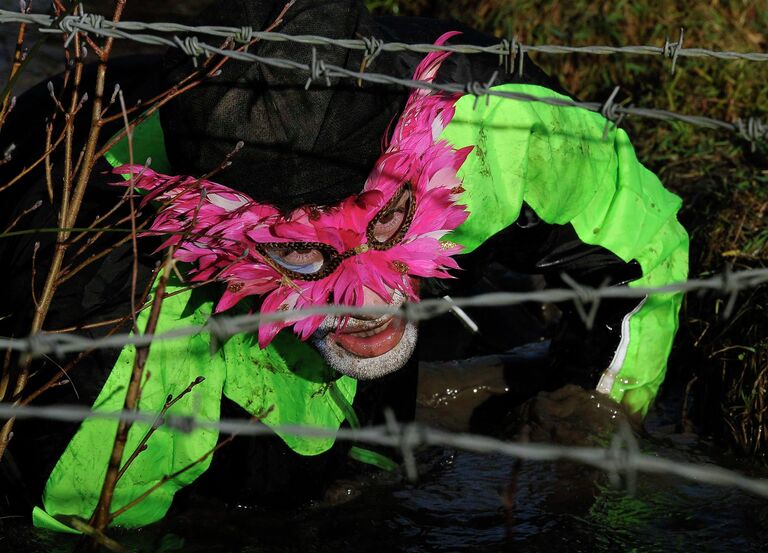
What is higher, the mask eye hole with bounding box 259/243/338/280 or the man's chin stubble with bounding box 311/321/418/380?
the mask eye hole with bounding box 259/243/338/280

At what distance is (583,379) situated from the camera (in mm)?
3859

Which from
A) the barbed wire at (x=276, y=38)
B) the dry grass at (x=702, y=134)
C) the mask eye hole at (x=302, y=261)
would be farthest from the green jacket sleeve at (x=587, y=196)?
the barbed wire at (x=276, y=38)

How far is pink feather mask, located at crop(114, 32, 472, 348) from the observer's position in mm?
2834

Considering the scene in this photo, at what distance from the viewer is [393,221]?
2.98 metres

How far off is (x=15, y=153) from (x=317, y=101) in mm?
1413

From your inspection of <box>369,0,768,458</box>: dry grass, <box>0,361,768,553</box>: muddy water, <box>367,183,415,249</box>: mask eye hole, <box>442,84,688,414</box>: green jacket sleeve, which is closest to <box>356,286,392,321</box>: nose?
<box>367,183,415,249</box>: mask eye hole

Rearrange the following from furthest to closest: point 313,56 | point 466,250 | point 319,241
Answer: point 466,250 → point 319,241 → point 313,56

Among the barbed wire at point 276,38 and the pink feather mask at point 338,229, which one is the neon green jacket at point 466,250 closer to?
the pink feather mask at point 338,229

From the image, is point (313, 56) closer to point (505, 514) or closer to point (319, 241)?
point (319, 241)

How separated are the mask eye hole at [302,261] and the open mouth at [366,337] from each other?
0.64 ft

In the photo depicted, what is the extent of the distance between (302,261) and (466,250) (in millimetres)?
515

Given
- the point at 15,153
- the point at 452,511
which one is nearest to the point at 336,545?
the point at 452,511

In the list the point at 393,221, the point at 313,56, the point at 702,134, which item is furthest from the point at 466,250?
the point at 702,134

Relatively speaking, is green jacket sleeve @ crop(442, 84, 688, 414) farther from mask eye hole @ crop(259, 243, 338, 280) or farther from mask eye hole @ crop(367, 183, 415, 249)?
mask eye hole @ crop(259, 243, 338, 280)
